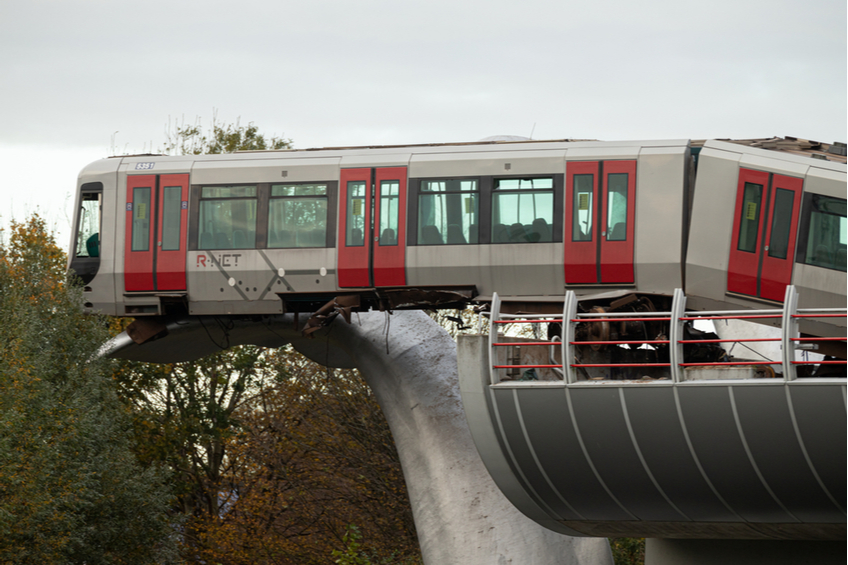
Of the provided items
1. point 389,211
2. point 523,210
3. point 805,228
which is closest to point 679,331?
point 805,228

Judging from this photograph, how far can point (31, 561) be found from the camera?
65.9 feet

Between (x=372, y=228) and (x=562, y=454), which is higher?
(x=372, y=228)

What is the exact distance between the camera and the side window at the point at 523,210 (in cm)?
1612

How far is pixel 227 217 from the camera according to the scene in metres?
17.6

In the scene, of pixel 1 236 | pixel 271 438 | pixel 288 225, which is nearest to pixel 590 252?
pixel 288 225

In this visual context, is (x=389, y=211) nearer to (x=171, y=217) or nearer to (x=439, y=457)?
(x=171, y=217)

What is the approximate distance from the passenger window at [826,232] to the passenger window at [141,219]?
11333 millimetres

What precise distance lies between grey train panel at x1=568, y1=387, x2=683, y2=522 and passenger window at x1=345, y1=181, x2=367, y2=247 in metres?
5.08

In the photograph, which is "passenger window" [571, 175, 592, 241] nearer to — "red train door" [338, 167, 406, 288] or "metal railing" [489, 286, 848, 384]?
"metal railing" [489, 286, 848, 384]

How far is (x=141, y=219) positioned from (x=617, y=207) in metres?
8.62

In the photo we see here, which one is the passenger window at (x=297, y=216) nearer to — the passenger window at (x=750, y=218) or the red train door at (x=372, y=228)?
the red train door at (x=372, y=228)

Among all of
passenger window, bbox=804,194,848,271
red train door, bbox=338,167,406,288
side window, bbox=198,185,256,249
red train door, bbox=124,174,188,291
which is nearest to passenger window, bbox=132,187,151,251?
red train door, bbox=124,174,188,291

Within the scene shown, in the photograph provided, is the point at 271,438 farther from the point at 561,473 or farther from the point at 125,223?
the point at 561,473

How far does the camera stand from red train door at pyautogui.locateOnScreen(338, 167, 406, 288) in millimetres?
16672
